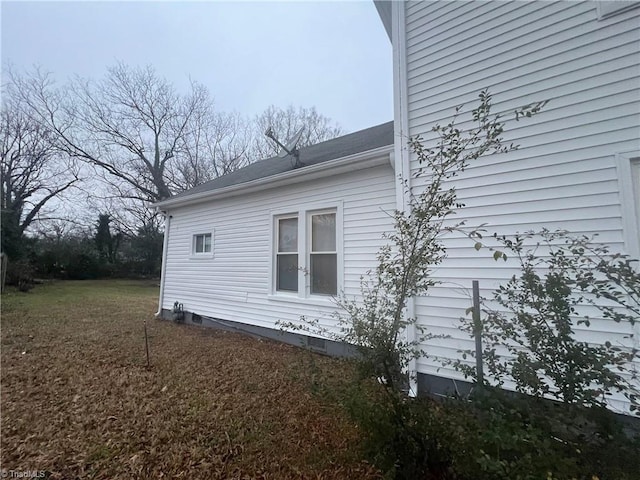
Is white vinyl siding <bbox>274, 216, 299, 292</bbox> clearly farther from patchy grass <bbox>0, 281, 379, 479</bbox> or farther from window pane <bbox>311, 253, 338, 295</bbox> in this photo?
patchy grass <bbox>0, 281, 379, 479</bbox>

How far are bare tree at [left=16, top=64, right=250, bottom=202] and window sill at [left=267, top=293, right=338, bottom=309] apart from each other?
18.8 meters

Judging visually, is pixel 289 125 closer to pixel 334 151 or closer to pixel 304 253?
pixel 334 151

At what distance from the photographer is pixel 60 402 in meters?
3.28

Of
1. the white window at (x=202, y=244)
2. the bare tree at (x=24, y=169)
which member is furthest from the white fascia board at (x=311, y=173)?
the bare tree at (x=24, y=169)

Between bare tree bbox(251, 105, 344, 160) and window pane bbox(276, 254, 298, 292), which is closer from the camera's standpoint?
window pane bbox(276, 254, 298, 292)

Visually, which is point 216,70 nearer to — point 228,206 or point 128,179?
point 128,179

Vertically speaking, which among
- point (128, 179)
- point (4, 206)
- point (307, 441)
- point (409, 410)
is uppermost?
point (128, 179)

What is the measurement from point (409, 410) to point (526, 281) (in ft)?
3.83

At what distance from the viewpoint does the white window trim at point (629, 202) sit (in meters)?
2.63

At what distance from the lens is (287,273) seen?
5.81 metres

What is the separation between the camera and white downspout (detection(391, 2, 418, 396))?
12.5 ft

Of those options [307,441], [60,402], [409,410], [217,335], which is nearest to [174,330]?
[217,335]

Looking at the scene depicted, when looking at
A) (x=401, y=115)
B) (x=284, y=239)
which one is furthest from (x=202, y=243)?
(x=401, y=115)

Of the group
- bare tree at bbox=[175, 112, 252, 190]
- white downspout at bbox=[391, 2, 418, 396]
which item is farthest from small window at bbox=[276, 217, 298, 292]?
bare tree at bbox=[175, 112, 252, 190]
